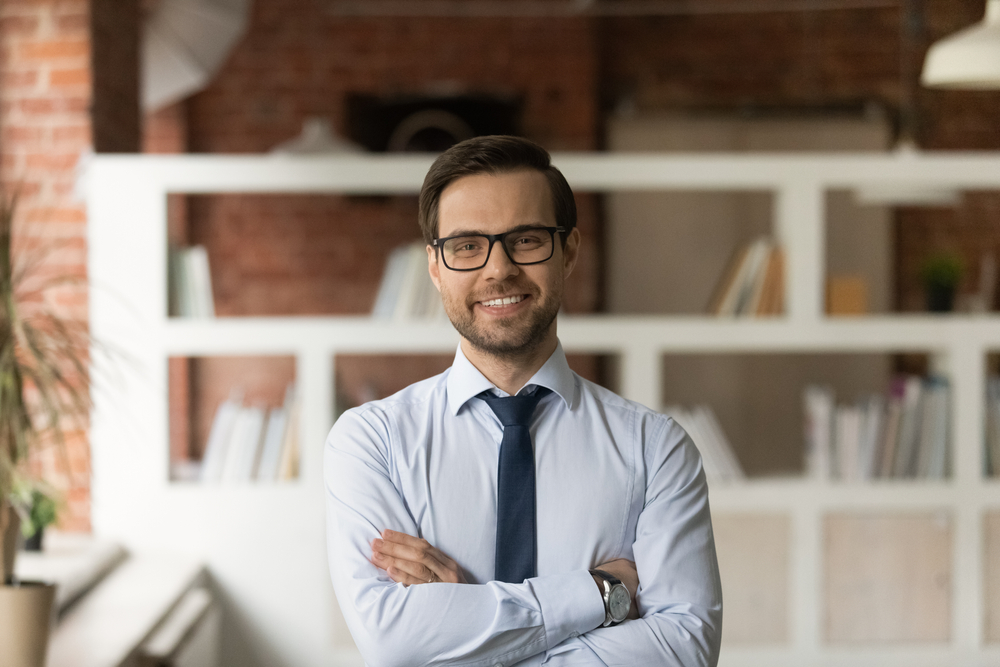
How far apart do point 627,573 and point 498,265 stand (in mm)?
509

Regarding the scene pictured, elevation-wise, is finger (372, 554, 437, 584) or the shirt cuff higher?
finger (372, 554, 437, 584)

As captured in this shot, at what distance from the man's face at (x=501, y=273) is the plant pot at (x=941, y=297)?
A: 2.61 m

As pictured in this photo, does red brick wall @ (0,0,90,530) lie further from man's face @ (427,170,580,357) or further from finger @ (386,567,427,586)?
man's face @ (427,170,580,357)

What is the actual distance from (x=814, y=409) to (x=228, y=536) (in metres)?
2.15

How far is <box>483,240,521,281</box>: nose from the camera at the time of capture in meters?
1.32

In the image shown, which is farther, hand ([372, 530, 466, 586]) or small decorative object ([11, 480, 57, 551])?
small decorative object ([11, 480, 57, 551])

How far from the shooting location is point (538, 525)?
1.42 metres

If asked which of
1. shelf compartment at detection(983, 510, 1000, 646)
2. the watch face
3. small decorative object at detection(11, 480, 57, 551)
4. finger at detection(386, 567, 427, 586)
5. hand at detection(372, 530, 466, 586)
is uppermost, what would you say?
hand at detection(372, 530, 466, 586)

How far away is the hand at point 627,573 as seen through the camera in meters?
1.41

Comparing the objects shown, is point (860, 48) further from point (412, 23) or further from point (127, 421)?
point (127, 421)

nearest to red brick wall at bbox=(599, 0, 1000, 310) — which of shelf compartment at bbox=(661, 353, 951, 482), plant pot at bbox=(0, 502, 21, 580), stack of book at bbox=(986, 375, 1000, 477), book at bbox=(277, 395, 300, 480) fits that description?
shelf compartment at bbox=(661, 353, 951, 482)

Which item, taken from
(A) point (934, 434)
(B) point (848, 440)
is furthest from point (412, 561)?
(A) point (934, 434)

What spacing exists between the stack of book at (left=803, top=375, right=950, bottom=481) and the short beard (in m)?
2.30

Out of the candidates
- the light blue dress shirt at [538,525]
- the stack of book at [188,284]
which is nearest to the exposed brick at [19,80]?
the stack of book at [188,284]
